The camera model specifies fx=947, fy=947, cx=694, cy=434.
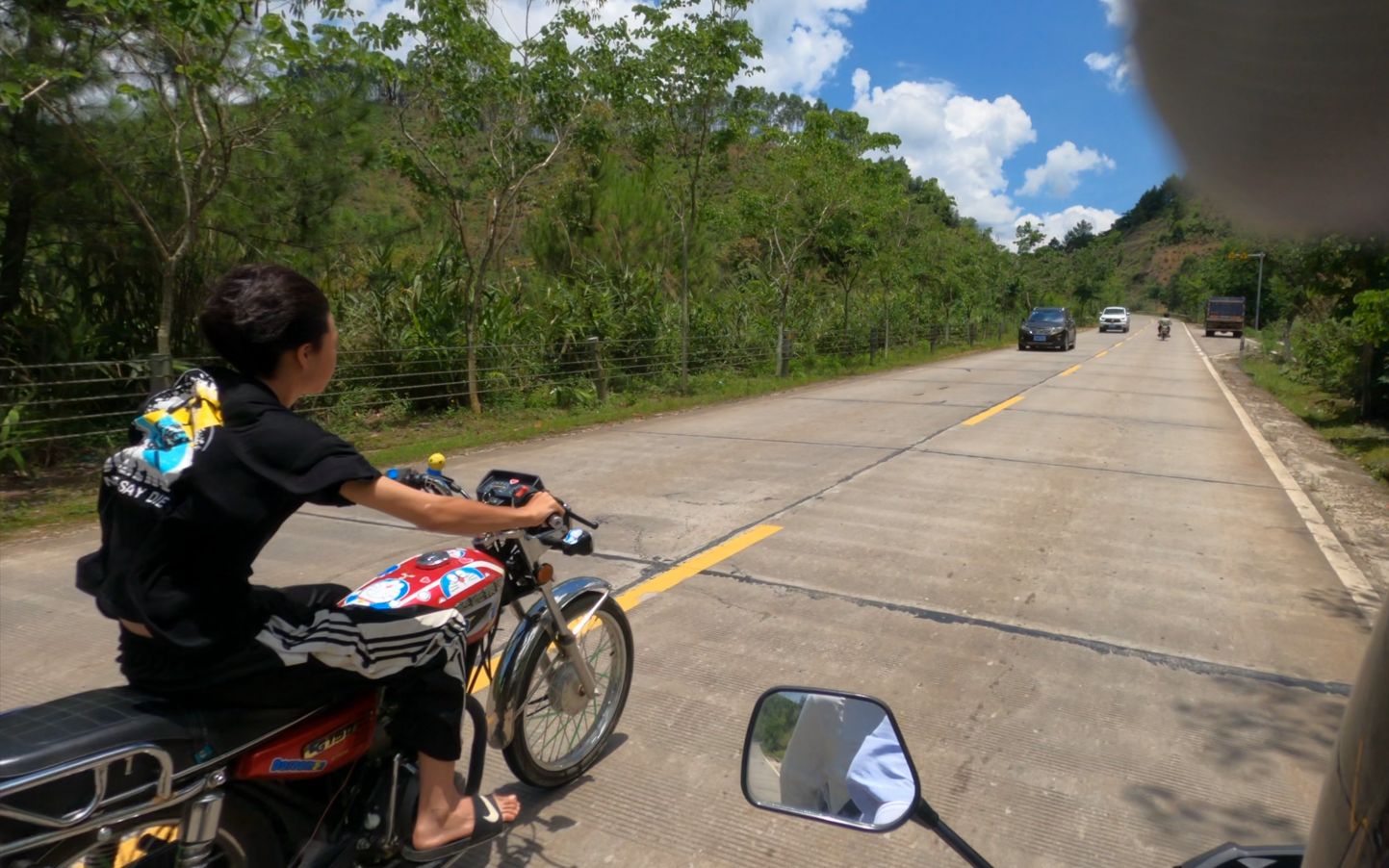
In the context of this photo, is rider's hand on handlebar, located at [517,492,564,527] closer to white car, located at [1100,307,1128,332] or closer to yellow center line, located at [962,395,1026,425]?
yellow center line, located at [962,395,1026,425]

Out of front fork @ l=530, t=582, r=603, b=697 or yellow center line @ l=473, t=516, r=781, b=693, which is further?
yellow center line @ l=473, t=516, r=781, b=693

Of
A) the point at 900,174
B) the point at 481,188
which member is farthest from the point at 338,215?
the point at 900,174

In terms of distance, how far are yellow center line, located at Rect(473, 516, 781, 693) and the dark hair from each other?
244 cm

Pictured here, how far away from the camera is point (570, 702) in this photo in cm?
313

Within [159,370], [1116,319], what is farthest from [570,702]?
[1116,319]

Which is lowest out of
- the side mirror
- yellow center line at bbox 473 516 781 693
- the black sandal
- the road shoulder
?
the road shoulder

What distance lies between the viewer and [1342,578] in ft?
19.6

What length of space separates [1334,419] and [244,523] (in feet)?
56.3

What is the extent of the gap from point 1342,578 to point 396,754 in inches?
236

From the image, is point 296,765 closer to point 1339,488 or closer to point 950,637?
point 950,637

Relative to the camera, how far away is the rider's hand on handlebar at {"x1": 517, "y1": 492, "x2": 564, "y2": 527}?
256 centimetres

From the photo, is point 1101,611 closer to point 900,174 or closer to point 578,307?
point 578,307

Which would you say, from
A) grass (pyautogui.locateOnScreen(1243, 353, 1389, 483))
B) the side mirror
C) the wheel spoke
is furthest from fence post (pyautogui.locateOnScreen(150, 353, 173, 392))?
grass (pyautogui.locateOnScreen(1243, 353, 1389, 483))

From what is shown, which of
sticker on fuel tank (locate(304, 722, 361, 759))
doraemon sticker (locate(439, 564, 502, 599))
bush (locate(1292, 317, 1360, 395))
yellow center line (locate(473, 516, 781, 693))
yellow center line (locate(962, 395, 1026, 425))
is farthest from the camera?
bush (locate(1292, 317, 1360, 395))
